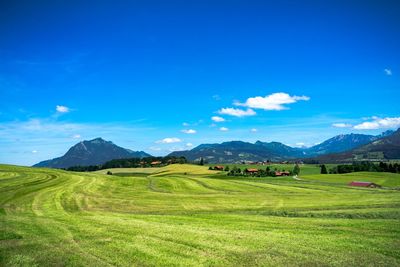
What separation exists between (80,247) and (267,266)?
10480 millimetres

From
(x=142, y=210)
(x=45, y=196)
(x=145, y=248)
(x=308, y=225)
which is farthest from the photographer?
(x=45, y=196)

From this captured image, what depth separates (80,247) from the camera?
63.2 feet

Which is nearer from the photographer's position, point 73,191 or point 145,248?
point 145,248

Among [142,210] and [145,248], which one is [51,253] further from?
[142,210]

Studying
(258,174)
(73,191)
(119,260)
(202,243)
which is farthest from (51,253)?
(258,174)

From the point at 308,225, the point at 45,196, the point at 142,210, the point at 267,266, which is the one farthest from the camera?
the point at 45,196

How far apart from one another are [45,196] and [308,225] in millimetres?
39634

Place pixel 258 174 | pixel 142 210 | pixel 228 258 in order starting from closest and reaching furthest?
pixel 228 258 → pixel 142 210 → pixel 258 174

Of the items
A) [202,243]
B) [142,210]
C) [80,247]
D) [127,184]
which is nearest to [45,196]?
[142,210]

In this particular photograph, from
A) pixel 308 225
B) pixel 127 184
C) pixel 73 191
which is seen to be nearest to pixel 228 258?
pixel 308 225

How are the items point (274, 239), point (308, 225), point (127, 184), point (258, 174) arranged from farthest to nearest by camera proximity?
point (258, 174) → point (127, 184) → point (308, 225) → point (274, 239)

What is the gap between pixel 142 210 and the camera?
4262cm

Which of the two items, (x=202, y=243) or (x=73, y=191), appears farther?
(x=73, y=191)

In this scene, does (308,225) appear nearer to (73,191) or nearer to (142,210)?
(142,210)
